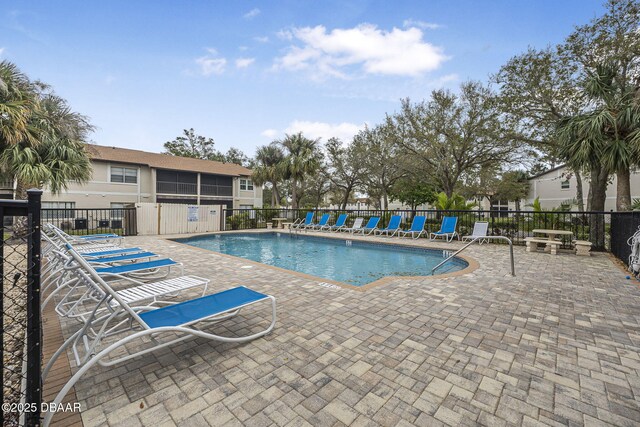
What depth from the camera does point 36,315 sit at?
1.54 metres

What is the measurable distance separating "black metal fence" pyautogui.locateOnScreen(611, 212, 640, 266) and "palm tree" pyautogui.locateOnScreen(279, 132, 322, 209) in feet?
53.0

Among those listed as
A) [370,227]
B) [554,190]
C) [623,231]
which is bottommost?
[370,227]

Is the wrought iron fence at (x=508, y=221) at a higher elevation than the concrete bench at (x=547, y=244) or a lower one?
higher

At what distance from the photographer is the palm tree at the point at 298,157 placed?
2055 centimetres

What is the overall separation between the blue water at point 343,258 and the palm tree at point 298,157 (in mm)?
8395

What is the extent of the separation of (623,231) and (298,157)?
1735 cm

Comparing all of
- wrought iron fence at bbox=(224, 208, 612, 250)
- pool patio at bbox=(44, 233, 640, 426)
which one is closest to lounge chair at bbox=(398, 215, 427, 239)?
wrought iron fence at bbox=(224, 208, 612, 250)

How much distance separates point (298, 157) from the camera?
20.8m

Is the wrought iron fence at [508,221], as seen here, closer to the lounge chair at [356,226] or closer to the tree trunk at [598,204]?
the tree trunk at [598,204]

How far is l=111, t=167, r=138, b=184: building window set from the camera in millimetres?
21172

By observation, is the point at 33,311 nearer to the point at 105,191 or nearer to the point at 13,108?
the point at 13,108

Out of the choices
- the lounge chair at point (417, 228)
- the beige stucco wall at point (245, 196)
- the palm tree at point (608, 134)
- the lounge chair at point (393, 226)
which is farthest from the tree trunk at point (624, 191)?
the beige stucco wall at point (245, 196)

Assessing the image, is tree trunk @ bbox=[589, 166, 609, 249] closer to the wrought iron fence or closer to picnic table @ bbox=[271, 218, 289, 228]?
the wrought iron fence

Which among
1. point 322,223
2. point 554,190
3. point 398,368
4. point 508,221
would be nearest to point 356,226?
point 322,223
